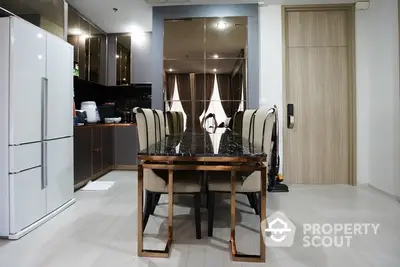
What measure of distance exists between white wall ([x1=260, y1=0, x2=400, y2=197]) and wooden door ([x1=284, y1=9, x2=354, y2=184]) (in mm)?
162

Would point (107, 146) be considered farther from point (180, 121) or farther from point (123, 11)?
point (123, 11)

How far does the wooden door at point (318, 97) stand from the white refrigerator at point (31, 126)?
10.2ft

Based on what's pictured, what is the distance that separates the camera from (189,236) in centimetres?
216

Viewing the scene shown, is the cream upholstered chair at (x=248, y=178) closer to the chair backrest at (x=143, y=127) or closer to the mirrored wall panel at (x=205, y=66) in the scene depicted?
the chair backrest at (x=143, y=127)

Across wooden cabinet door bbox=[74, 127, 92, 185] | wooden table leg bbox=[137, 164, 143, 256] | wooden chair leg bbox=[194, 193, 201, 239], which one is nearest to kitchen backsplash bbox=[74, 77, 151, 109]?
→ wooden cabinet door bbox=[74, 127, 92, 185]

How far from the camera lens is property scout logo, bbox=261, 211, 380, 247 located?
2.03 m

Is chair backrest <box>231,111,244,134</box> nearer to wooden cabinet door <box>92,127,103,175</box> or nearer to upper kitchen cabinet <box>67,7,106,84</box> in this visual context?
wooden cabinet door <box>92,127,103,175</box>

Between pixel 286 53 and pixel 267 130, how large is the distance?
2.33 metres

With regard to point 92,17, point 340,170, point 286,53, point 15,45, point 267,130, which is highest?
point 92,17

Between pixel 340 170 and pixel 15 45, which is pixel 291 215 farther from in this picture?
pixel 15 45

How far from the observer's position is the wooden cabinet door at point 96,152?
160 inches

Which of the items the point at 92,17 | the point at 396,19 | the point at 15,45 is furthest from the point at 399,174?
the point at 92,17

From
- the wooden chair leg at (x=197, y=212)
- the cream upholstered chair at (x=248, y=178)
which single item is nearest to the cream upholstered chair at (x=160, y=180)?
the wooden chair leg at (x=197, y=212)

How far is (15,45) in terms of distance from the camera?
2.04m
